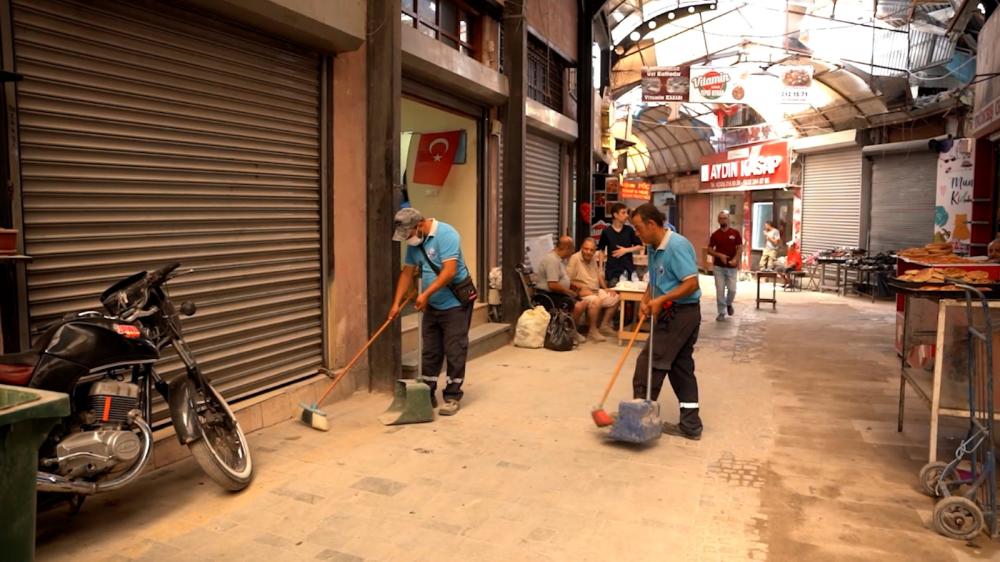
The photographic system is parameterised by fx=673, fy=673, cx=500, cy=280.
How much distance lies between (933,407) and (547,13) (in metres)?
9.11

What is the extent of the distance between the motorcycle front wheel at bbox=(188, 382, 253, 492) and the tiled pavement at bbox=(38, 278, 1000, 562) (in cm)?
13

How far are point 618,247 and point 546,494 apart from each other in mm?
6566

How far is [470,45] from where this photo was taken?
30.7ft

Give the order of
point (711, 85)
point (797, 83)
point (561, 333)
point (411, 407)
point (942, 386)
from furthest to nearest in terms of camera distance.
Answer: point (711, 85) < point (797, 83) < point (561, 333) < point (411, 407) < point (942, 386)

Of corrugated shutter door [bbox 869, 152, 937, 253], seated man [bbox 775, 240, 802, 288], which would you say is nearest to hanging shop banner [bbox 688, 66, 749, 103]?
corrugated shutter door [bbox 869, 152, 937, 253]

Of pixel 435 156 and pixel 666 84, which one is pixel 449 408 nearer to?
pixel 435 156

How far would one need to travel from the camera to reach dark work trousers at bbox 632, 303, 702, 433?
524 centimetres

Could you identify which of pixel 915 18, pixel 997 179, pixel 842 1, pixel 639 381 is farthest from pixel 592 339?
pixel 842 1

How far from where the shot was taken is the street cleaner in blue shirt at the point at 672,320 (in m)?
5.21

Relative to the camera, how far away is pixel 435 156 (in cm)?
1009

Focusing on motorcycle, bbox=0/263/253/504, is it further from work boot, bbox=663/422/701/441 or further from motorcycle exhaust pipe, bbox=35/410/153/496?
work boot, bbox=663/422/701/441

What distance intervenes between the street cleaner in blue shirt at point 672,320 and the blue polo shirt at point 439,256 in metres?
1.54

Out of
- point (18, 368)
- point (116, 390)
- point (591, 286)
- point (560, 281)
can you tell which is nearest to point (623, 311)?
point (591, 286)

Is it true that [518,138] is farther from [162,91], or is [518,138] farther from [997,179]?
[997,179]
